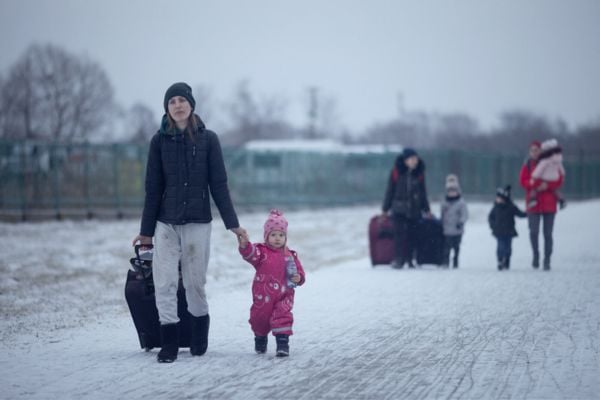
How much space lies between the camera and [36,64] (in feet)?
179

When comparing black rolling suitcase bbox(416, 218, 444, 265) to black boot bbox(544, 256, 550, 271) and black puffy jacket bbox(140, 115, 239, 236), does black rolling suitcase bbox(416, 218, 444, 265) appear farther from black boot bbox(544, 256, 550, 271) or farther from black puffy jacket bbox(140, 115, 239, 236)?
black puffy jacket bbox(140, 115, 239, 236)

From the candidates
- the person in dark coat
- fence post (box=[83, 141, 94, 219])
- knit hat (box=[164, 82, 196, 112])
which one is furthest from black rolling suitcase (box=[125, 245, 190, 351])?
fence post (box=[83, 141, 94, 219])

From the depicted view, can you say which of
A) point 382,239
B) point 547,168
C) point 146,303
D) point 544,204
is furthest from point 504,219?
point 146,303

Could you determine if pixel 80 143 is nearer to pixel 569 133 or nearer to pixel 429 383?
pixel 429 383

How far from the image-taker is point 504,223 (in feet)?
47.5

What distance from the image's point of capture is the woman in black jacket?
6852 mm

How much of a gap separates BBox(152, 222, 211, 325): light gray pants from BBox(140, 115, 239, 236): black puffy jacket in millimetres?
84

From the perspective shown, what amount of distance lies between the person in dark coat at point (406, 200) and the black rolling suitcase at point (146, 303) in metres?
7.76

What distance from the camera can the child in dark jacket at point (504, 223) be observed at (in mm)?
14477

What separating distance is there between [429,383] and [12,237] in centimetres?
1846

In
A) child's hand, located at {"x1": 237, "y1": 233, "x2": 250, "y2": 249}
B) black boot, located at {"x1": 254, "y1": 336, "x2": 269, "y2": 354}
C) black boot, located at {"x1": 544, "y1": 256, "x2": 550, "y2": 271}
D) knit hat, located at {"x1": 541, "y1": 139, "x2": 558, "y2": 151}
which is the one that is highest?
knit hat, located at {"x1": 541, "y1": 139, "x2": 558, "y2": 151}

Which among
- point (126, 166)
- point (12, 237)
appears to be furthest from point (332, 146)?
point (12, 237)

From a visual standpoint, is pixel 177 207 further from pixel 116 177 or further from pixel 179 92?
pixel 116 177

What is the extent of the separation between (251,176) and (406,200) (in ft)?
79.4
